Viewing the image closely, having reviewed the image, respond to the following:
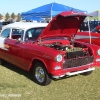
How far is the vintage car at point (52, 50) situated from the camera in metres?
5.24

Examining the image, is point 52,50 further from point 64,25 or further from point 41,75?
point 64,25

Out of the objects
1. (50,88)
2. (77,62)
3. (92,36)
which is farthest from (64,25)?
(92,36)

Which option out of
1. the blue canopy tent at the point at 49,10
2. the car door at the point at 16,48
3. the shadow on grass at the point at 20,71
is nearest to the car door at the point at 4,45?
the car door at the point at 16,48

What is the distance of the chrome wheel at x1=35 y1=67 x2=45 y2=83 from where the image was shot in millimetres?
5600

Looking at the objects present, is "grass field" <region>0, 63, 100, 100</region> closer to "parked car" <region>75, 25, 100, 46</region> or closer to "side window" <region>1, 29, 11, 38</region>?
"side window" <region>1, 29, 11, 38</region>

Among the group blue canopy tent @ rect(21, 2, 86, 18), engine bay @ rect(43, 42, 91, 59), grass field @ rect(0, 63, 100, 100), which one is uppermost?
blue canopy tent @ rect(21, 2, 86, 18)

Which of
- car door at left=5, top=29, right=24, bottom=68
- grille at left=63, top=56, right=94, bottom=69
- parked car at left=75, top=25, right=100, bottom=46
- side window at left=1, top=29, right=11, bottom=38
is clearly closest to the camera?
grille at left=63, top=56, right=94, bottom=69

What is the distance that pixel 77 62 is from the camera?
18.4 feet

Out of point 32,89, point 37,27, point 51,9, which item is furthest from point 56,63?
point 51,9

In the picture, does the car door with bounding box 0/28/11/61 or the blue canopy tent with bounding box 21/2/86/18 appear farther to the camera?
the blue canopy tent with bounding box 21/2/86/18

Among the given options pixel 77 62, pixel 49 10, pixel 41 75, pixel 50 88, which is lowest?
pixel 50 88

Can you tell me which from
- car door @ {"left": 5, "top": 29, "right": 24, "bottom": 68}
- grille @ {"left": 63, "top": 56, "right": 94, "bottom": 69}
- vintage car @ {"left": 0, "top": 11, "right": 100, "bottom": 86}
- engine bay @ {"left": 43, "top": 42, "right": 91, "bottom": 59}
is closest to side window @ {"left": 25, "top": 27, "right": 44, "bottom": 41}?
vintage car @ {"left": 0, "top": 11, "right": 100, "bottom": 86}

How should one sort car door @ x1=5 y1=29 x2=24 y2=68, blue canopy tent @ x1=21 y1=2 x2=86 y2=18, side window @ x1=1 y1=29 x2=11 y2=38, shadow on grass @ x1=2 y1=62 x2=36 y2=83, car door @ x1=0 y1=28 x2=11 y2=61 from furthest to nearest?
blue canopy tent @ x1=21 y1=2 x2=86 y2=18 → side window @ x1=1 y1=29 x2=11 y2=38 → car door @ x1=0 y1=28 x2=11 y2=61 → shadow on grass @ x1=2 y1=62 x2=36 y2=83 → car door @ x1=5 y1=29 x2=24 y2=68

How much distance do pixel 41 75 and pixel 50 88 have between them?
44 cm
